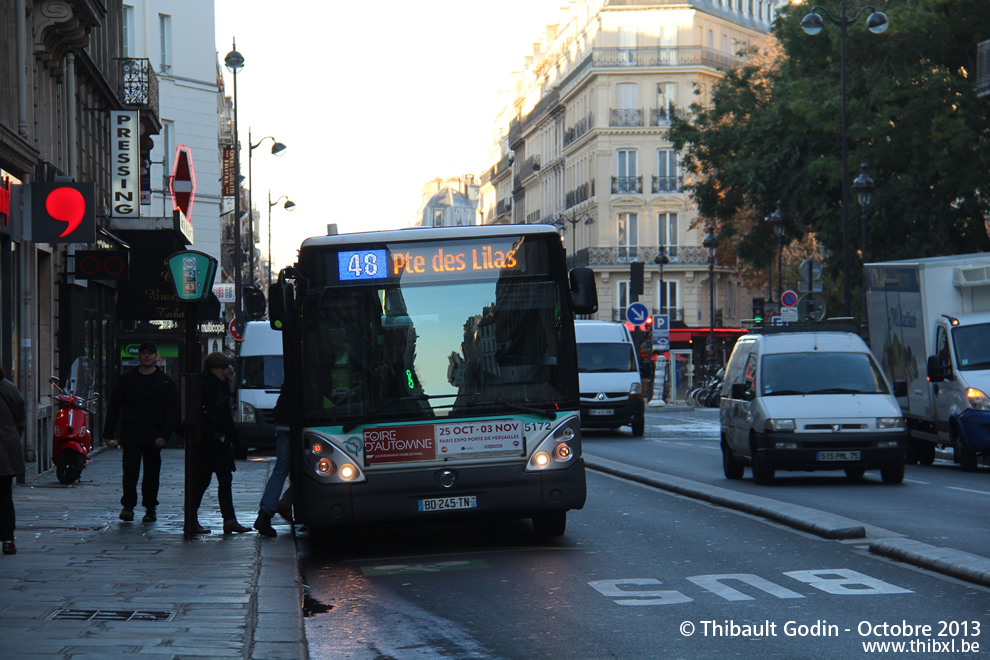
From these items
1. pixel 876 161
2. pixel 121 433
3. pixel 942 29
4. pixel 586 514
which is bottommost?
pixel 586 514

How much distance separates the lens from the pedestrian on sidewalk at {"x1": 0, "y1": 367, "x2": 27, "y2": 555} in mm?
11656

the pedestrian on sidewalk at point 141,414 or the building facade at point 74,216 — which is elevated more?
the building facade at point 74,216

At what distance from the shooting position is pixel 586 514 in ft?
51.6

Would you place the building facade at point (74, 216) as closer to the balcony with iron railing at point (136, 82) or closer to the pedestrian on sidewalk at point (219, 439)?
the balcony with iron railing at point (136, 82)

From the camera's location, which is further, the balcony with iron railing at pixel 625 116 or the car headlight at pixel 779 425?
the balcony with iron railing at pixel 625 116

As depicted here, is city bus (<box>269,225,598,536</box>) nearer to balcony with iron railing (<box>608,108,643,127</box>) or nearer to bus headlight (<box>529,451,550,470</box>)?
bus headlight (<box>529,451,550,470</box>)

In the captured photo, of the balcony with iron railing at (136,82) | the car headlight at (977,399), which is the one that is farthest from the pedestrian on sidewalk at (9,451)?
the balcony with iron railing at (136,82)

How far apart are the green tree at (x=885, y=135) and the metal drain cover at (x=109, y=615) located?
1226 inches

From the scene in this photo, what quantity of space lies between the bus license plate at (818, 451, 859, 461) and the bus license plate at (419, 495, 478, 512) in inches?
292

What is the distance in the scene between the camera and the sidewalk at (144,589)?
25.6 feet

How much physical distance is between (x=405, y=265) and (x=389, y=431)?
143cm

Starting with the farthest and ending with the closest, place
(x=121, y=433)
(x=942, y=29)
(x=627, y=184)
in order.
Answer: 1. (x=627, y=184)
2. (x=942, y=29)
3. (x=121, y=433)

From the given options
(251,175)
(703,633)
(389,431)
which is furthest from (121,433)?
(251,175)

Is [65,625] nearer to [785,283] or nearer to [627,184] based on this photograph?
[785,283]
